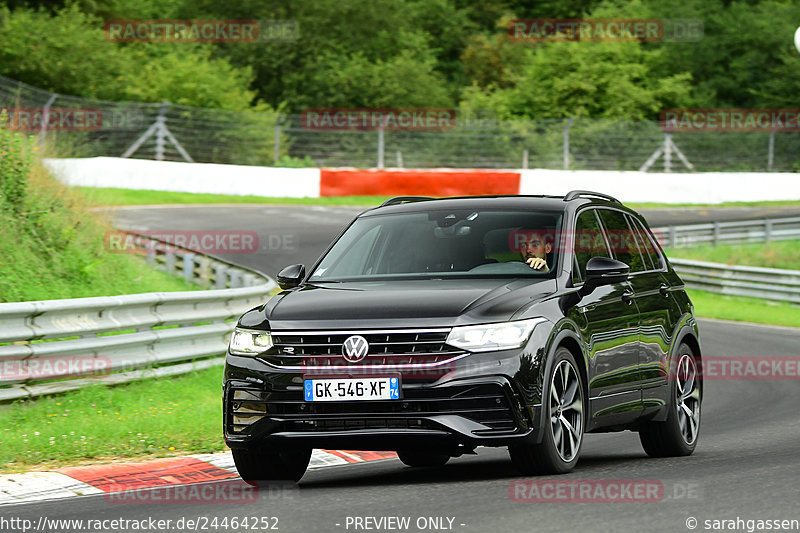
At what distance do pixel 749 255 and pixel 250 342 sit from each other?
25.0 m

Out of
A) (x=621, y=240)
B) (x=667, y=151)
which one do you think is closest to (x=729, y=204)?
(x=667, y=151)

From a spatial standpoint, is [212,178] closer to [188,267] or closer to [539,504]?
[188,267]

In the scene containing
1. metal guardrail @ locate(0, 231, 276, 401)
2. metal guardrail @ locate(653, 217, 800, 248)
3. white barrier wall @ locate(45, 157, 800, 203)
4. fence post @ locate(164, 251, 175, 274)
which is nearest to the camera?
metal guardrail @ locate(0, 231, 276, 401)

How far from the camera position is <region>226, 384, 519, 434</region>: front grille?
752 cm

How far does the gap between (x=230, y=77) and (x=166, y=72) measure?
2.75m

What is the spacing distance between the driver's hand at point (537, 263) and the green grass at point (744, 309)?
17.2 m

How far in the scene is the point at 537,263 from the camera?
866 cm

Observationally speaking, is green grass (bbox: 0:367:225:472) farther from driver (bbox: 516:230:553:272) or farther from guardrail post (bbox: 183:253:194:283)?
guardrail post (bbox: 183:253:194:283)

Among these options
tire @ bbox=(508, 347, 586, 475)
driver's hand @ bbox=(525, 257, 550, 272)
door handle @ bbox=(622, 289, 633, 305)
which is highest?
driver's hand @ bbox=(525, 257, 550, 272)

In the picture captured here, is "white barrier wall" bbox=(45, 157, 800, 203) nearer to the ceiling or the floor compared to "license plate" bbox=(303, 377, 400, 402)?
nearer to the ceiling

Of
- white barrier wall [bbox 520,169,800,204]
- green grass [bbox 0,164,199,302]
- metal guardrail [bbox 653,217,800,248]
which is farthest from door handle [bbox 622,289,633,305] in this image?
white barrier wall [bbox 520,169,800,204]

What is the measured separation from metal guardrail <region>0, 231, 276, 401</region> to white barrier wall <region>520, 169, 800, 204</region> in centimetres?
2397

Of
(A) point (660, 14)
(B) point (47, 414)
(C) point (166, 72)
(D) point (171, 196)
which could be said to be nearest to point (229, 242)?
(D) point (171, 196)

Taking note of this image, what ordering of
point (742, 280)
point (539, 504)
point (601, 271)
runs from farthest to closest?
1. point (742, 280)
2. point (601, 271)
3. point (539, 504)
